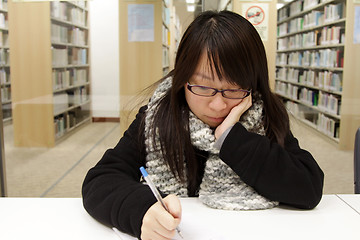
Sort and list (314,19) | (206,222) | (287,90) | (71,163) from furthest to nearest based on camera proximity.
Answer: (314,19)
(287,90)
(71,163)
(206,222)

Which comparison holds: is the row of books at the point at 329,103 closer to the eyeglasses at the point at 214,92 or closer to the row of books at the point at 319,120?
the row of books at the point at 319,120

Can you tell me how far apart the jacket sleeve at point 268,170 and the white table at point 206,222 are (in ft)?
0.14

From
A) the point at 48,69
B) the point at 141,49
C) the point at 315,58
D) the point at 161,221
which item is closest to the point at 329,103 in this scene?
the point at 315,58

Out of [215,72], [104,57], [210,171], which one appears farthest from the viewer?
[104,57]

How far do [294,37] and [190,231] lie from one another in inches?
102

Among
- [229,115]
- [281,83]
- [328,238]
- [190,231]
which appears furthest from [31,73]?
[328,238]

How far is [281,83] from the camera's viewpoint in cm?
301

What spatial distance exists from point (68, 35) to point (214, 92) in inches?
82.9

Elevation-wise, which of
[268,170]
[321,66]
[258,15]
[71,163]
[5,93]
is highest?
[258,15]

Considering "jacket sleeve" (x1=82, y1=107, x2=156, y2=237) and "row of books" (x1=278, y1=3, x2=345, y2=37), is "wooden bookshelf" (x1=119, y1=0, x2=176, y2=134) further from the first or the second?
"jacket sleeve" (x1=82, y1=107, x2=156, y2=237)

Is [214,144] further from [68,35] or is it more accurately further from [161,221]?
[68,35]

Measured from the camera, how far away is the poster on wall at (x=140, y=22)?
2742 mm

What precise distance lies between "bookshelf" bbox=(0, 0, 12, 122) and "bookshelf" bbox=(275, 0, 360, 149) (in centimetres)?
200

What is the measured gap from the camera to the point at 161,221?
74 centimetres
